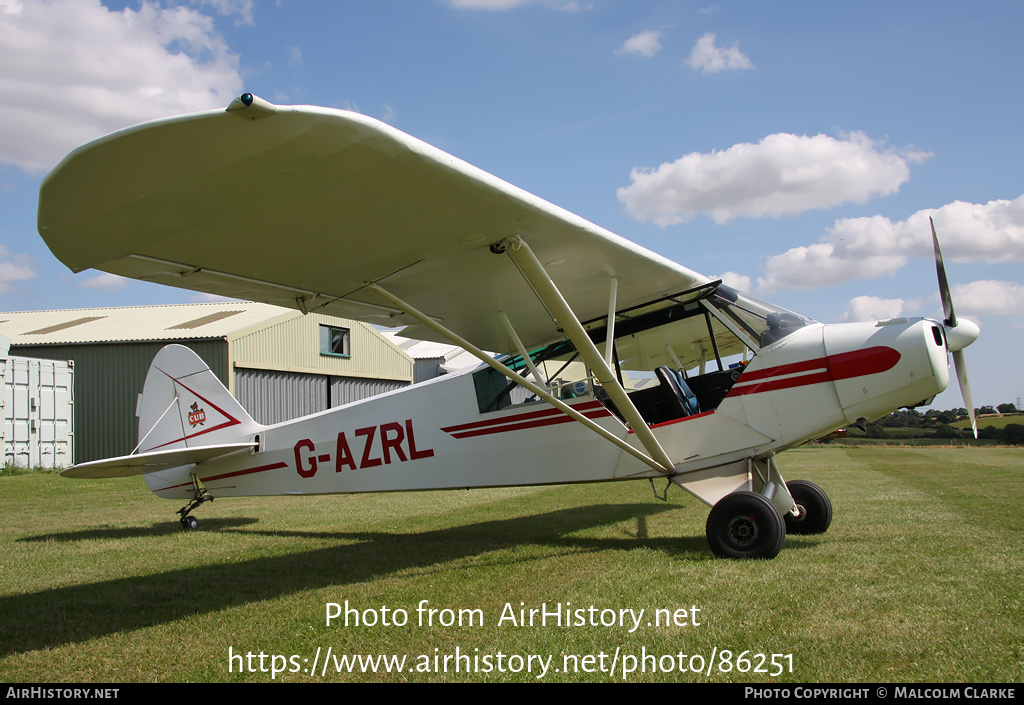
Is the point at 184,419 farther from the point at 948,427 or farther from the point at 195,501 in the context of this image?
the point at 948,427

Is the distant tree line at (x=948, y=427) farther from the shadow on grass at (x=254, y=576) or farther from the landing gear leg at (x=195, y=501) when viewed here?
the landing gear leg at (x=195, y=501)

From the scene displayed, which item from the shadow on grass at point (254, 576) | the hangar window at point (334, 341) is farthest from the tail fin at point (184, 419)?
the hangar window at point (334, 341)

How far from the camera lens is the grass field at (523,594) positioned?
314 cm

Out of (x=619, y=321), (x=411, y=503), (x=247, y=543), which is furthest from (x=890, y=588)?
(x=411, y=503)

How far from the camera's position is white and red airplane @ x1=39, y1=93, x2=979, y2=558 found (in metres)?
3.43

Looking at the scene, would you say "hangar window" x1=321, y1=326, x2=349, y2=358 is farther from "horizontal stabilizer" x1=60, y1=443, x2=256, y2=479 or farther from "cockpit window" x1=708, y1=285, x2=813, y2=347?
"cockpit window" x1=708, y1=285, x2=813, y2=347

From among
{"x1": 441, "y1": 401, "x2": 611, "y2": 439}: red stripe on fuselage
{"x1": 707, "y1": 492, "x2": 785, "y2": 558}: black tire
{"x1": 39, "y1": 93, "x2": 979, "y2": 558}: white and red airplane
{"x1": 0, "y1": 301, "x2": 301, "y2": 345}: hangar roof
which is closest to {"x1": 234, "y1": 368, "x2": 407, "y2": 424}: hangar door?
{"x1": 0, "y1": 301, "x2": 301, "y2": 345}: hangar roof

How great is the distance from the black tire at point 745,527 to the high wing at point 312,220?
2124mm

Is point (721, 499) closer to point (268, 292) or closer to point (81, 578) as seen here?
point (268, 292)

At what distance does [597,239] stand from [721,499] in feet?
7.79

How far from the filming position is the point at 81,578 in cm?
553

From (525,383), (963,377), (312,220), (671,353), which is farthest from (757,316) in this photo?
(312,220)

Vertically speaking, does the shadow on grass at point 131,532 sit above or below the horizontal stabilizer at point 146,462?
below

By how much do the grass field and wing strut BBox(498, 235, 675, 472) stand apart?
1012mm
